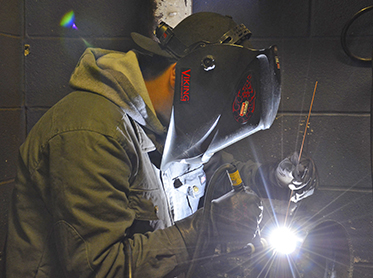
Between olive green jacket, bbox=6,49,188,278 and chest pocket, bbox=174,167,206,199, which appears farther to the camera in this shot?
chest pocket, bbox=174,167,206,199

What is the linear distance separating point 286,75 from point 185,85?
0.95 metres

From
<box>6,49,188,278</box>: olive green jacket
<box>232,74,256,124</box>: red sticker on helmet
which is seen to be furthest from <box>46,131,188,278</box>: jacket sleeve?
<box>232,74,256,124</box>: red sticker on helmet

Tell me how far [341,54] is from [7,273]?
2.01m

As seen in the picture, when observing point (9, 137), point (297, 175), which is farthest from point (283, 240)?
point (9, 137)

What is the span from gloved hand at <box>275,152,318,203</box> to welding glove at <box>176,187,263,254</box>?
0.46 metres

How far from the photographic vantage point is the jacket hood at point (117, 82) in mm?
1020

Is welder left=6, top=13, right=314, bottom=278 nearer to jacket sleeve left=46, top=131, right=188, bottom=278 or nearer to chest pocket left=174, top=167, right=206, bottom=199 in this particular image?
jacket sleeve left=46, top=131, right=188, bottom=278

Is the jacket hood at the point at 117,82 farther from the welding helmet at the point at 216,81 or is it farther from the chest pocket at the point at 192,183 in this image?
the chest pocket at the point at 192,183

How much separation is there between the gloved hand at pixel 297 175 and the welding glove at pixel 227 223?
1.49 ft

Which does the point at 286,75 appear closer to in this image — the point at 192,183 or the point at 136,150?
the point at 192,183

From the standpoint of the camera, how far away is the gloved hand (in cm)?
150

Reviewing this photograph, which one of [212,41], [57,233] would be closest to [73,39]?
[212,41]

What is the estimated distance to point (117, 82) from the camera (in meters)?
1.01

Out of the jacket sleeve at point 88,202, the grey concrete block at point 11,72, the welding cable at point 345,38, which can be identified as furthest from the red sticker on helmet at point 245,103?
the grey concrete block at point 11,72
